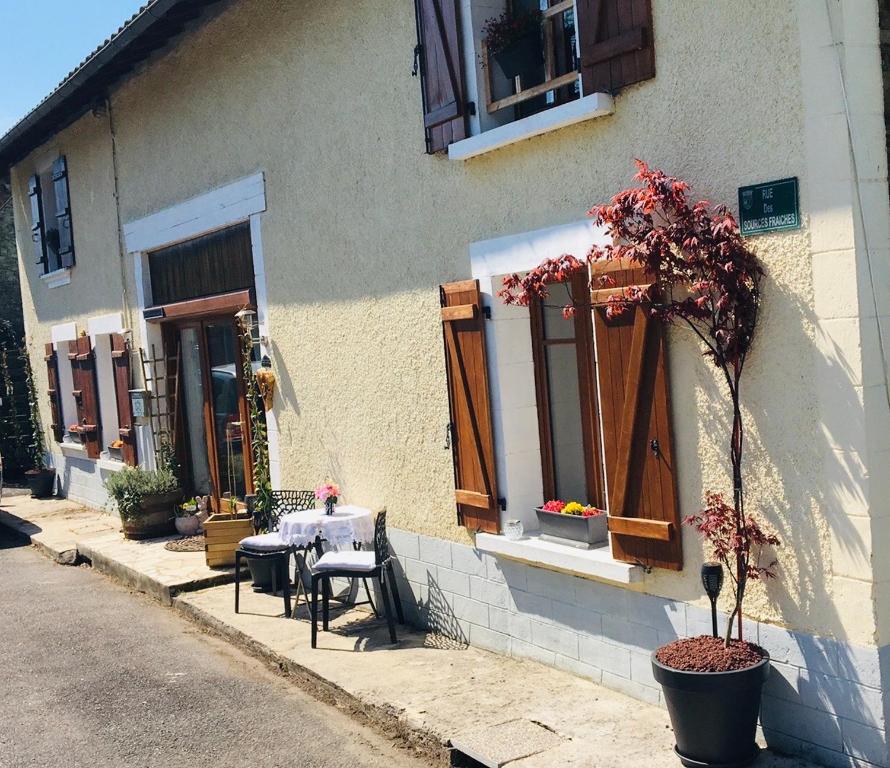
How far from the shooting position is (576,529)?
17.7 feet

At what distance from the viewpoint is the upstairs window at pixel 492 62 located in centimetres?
545

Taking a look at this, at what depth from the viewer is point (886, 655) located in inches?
158

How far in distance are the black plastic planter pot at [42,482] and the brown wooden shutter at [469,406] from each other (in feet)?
31.3

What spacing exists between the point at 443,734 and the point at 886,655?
2.04 m

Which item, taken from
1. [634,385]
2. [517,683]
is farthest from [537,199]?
[517,683]

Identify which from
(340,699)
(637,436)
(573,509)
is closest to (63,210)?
(340,699)

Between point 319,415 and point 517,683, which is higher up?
point 319,415

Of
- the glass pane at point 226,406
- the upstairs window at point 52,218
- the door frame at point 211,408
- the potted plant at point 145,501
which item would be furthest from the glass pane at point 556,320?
the upstairs window at point 52,218

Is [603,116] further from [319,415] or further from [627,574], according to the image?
[319,415]

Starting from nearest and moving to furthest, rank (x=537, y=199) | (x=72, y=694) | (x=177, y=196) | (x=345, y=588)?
(x=537, y=199), (x=72, y=694), (x=345, y=588), (x=177, y=196)

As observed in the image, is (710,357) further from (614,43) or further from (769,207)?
(614,43)

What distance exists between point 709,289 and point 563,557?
1.73m

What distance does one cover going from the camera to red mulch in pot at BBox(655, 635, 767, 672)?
13.6 ft

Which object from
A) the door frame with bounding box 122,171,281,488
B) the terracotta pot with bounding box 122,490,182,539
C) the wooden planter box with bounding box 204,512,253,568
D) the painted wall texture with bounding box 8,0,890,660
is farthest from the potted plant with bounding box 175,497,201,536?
the painted wall texture with bounding box 8,0,890,660
